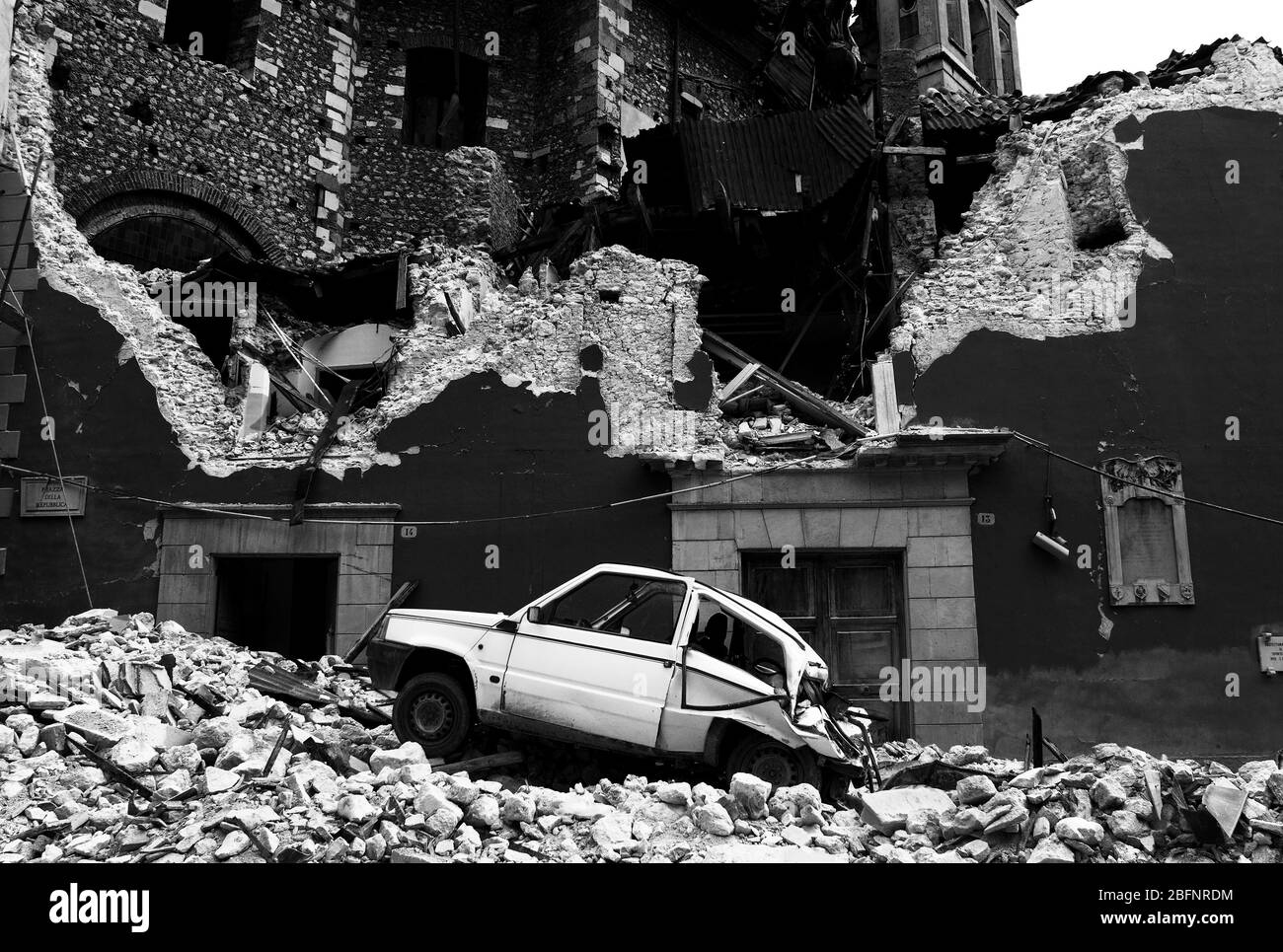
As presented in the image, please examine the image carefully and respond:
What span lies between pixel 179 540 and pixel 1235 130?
12.6 meters

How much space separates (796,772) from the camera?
6898 millimetres

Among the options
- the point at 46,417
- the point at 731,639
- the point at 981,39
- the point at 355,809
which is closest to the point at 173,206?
the point at 46,417

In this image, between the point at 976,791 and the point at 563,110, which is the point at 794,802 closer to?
the point at 976,791

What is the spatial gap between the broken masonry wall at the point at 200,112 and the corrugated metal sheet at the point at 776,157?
646cm

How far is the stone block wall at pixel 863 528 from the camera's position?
10039mm

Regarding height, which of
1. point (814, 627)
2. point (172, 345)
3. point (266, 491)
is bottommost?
point (814, 627)

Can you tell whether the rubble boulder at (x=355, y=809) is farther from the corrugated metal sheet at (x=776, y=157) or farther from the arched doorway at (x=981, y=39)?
the arched doorway at (x=981, y=39)

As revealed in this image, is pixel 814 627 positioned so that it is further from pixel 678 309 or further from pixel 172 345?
pixel 172 345

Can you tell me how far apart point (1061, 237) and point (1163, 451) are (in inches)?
103

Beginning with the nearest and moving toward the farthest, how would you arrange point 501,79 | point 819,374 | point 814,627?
point 814,627 → point 819,374 → point 501,79

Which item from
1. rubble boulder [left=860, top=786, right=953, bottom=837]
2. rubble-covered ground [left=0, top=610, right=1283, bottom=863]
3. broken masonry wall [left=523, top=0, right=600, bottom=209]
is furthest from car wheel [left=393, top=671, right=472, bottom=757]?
broken masonry wall [left=523, top=0, right=600, bottom=209]

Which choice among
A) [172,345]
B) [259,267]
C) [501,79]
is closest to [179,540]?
[172,345]

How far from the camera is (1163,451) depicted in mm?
10406

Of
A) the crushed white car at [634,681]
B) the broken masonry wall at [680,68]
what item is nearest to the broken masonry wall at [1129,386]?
the crushed white car at [634,681]
